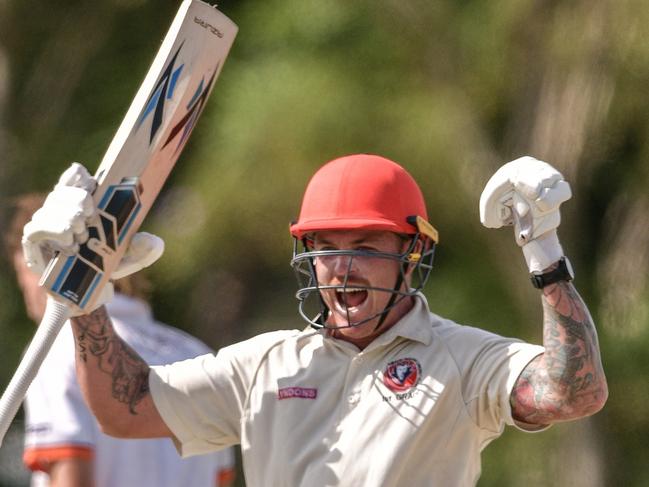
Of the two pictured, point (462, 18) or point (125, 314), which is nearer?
point (125, 314)

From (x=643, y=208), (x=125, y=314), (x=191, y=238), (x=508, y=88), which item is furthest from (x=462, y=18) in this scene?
(x=125, y=314)

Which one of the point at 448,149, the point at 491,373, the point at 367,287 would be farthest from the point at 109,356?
the point at 448,149

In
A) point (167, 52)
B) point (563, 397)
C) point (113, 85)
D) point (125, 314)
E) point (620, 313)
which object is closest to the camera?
point (563, 397)

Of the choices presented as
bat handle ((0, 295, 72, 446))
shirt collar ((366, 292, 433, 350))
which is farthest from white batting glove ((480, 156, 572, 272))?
bat handle ((0, 295, 72, 446))

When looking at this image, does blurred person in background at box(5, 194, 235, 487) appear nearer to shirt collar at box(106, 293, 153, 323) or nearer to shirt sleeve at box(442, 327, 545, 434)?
shirt collar at box(106, 293, 153, 323)

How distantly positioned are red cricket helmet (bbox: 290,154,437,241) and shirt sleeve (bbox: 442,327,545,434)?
1.00 feet

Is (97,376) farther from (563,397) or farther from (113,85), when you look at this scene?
(113,85)

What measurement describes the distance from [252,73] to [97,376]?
4.60 meters

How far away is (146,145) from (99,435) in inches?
33.9

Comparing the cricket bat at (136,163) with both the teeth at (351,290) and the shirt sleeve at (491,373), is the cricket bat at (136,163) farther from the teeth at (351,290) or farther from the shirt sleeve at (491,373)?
the shirt sleeve at (491,373)

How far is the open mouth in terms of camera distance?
3562 millimetres

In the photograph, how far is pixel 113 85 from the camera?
8883mm

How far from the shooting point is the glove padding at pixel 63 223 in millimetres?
3467

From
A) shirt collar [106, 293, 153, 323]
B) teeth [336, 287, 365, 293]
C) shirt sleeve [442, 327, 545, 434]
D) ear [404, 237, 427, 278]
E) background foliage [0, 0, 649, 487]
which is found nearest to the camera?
shirt sleeve [442, 327, 545, 434]
